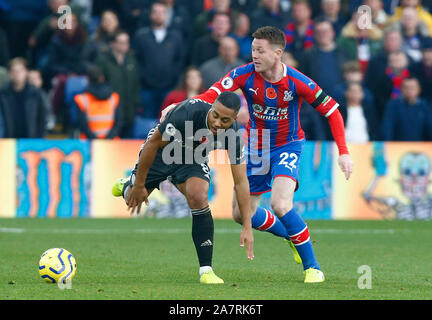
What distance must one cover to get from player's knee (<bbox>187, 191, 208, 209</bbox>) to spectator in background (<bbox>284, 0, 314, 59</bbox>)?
826 cm

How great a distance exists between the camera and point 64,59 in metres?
16.4

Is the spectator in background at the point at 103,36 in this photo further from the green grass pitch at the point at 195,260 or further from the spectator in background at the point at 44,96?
the green grass pitch at the point at 195,260

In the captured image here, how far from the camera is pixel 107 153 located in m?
15.1

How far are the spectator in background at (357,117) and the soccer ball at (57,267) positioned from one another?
26.9 feet

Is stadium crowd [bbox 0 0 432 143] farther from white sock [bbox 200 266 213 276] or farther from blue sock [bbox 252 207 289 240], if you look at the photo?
white sock [bbox 200 266 213 276]

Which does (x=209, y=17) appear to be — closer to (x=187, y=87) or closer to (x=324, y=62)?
(x=187, y=87)

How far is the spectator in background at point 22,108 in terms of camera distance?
50.6 feet

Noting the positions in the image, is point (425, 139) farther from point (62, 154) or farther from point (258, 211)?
point (258, 211)

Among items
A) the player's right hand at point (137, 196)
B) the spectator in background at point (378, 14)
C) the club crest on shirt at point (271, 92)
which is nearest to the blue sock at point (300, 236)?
the club crest on shirt at point (271, 92)

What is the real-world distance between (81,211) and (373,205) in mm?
4614

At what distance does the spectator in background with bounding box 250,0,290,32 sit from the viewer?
54.3 feet

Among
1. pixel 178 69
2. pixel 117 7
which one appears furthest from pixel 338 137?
pixel 117 7

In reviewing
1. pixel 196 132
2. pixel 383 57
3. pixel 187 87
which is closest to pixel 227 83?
pixel 196 132

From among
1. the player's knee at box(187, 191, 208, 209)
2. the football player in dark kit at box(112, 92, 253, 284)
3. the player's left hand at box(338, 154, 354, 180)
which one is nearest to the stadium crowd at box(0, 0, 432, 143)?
the football player in dark kit at box(112, 92, 253, 284)
